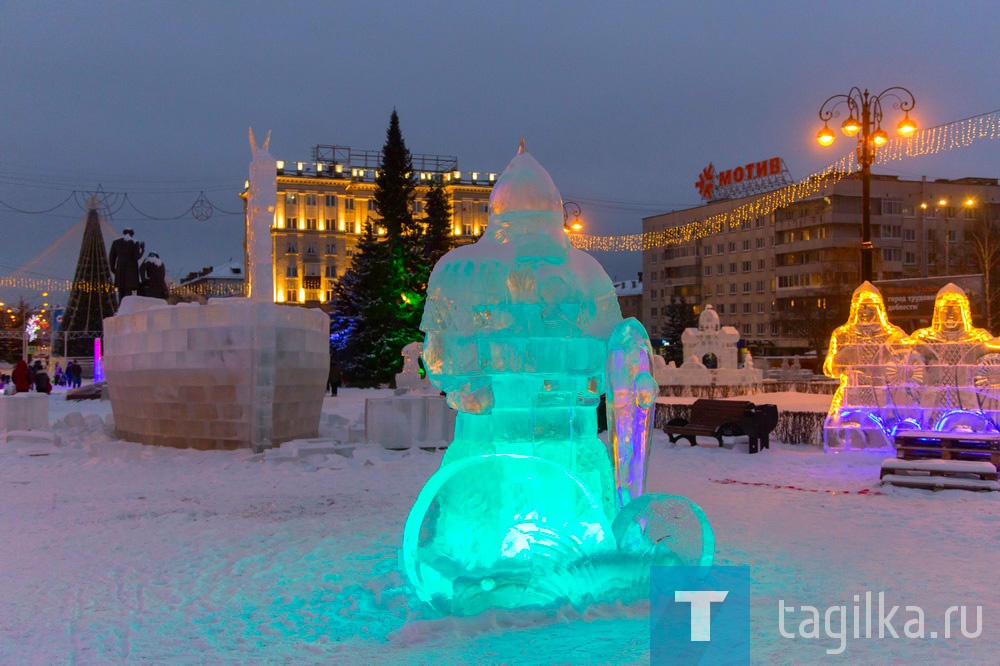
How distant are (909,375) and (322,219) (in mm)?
57665

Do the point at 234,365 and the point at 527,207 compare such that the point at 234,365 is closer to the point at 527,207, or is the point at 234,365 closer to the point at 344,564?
the point at 344,564

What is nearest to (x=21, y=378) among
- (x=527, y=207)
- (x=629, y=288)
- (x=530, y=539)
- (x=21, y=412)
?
(x=21, y=412)

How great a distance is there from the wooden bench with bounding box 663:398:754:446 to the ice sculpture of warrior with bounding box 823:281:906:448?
1536 mm

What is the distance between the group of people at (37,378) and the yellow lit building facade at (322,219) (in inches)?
976

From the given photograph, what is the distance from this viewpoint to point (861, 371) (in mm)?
14062

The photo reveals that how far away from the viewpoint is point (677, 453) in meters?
14.3

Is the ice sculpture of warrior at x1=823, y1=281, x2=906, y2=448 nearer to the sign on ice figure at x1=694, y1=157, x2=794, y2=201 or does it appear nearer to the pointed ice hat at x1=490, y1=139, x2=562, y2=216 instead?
the pointed ice hat at x1=490, y1=139, x2=562, y2=216

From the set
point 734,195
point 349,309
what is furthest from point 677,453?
point 734,195

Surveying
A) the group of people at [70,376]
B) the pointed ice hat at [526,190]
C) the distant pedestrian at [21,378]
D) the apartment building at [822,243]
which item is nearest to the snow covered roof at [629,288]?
the apartment building at [822,243]

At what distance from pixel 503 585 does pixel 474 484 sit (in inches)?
29.2

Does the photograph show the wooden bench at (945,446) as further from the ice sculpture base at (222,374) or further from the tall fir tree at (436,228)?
the tall fir tree at (436,228)

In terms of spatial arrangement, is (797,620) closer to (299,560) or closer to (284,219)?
(299,560)

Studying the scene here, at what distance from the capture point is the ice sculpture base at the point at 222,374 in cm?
1352

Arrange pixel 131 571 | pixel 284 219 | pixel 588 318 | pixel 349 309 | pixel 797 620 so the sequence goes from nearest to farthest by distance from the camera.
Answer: pixel 797 620 < pixel 588 318 < pixel 131 571 < pixel 349 309 < pixel 284 219
